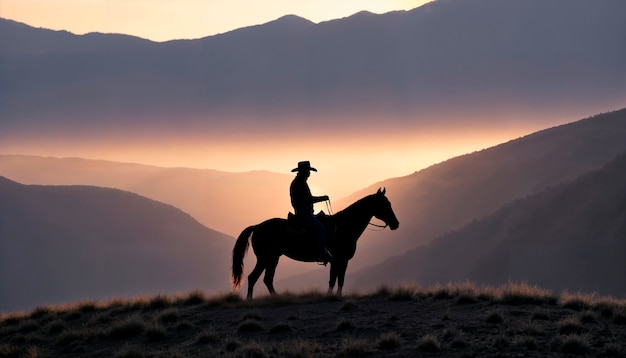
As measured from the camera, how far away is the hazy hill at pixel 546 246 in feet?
388

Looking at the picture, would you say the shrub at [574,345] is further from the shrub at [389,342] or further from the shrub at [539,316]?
the shrub at [389,342]

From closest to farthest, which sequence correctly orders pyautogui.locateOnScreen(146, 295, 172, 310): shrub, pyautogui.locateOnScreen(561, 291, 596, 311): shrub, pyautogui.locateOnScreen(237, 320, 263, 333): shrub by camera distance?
pyautogui.locateOnScreen(237, 320, 263, 333): shrub, pyautogui.locateOnScreen(561, 291, 596, 311): shrub, pyautogui.locateOnScreen(146, 295, 172, 310): shrub

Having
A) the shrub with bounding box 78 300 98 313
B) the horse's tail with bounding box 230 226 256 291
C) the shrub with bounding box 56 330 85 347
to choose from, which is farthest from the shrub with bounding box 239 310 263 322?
the shrub with bounding box 78 300 98 313

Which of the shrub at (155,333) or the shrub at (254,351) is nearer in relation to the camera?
the shrub at (254,351)

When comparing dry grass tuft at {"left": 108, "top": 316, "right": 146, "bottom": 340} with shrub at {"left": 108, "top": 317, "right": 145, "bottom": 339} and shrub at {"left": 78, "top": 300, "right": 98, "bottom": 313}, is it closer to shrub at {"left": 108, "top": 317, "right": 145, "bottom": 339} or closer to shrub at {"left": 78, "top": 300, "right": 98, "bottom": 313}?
shrub at {"left": 108, "top": 317, "right": 145, "bottom": 339}

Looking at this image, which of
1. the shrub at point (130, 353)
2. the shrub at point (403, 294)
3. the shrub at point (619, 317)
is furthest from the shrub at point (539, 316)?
the shrub at point (130, 353)

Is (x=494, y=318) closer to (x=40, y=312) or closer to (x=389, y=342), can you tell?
(x=389, y=342)

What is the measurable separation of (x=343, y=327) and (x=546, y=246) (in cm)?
12150

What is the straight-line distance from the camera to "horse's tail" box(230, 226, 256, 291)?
22812mm

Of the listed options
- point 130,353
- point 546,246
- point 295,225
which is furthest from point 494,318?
point 546,246

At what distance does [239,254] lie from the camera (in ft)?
75.4

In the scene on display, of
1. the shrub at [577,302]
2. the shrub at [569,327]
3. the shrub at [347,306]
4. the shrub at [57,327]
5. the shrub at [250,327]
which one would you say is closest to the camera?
the shrub at [569,327]

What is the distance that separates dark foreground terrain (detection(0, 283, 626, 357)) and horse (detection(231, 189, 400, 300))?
1016 mm

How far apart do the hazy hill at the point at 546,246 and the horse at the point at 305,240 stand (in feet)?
309
